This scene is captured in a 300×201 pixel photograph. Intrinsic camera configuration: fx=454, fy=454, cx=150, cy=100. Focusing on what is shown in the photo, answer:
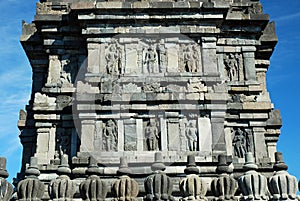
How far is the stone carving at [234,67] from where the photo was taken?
62.6 feet

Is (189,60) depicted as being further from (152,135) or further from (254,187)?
(254,187)

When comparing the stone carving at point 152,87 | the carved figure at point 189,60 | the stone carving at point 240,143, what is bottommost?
the stone carving at point 240,143

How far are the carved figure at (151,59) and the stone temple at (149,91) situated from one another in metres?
0.04

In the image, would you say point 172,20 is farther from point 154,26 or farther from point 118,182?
point 118,182

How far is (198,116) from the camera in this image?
17.5 metres

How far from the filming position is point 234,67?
19.3m

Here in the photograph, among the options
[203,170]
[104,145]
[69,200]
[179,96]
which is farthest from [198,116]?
[69,200]

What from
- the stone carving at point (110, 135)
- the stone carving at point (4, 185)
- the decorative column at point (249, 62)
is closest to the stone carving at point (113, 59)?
the stone carving at point (110, 135)

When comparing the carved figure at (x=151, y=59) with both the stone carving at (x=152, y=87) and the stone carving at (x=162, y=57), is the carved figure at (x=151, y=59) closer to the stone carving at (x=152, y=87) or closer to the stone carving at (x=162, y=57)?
the stone carving at (x=162, y=57)

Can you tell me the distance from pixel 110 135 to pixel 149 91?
90.3 inches

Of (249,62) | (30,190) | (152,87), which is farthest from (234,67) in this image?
(30,190)

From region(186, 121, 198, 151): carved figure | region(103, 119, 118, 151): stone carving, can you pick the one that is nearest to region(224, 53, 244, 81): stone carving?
region(186, 121, 198, 151): carved figure

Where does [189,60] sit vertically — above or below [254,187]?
above

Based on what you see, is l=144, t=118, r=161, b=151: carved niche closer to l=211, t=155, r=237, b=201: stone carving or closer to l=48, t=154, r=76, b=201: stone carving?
l=211, t=155, r=237, b=201: stone carving
